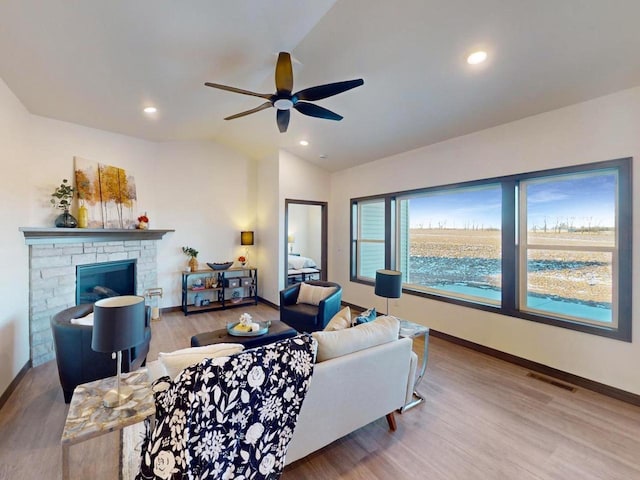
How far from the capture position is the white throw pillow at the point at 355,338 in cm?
184

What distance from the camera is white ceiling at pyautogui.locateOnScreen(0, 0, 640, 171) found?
205 cm

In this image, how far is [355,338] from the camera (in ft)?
6.48

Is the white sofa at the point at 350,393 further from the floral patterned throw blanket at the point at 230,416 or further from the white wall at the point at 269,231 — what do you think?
the white wall at the point at 269,231

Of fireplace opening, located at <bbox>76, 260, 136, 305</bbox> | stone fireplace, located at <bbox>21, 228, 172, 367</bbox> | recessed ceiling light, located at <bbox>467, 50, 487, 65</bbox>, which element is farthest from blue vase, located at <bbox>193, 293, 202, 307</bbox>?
recessed ceiling light, located at <bbox>467, 50, 487, 65</bbox>

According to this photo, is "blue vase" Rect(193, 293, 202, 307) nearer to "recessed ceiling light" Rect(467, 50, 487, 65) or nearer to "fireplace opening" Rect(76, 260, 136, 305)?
"fireplace opening" Rect(76, 260, 136, 305)

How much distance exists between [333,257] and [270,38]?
4.29 meters

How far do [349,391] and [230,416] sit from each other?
2.65 ft

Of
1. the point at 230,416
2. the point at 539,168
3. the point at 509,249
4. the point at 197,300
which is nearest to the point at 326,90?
the point at 230,416

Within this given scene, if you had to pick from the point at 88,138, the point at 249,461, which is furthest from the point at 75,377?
the point at 88,138

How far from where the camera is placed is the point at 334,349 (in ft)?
6.09

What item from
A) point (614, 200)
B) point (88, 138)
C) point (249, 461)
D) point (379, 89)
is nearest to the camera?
point (249, 461)

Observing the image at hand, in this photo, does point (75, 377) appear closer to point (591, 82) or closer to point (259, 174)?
point (259, 174)

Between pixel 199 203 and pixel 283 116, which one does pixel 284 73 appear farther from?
pixel 199 203

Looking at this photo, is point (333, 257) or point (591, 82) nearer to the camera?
point (591, 82)
